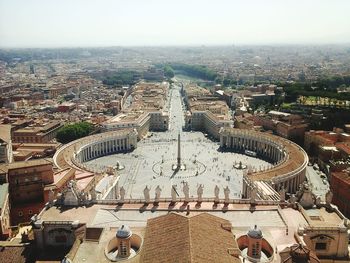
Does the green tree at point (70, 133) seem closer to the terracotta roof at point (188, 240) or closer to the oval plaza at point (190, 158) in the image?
the oval plaza at point (190, 158)

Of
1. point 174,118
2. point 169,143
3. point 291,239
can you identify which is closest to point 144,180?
point 169,143

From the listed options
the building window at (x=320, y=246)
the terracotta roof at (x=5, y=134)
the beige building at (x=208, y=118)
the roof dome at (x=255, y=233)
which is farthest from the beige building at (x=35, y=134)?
the building window at (x=320, y=246)

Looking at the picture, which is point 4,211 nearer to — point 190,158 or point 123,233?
point 123,233

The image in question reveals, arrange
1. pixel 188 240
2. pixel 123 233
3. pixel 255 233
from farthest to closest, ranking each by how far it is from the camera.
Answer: pixel 123 233
pixel 255 233
pixel 188 240

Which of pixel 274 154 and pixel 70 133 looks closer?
pixel 274 154

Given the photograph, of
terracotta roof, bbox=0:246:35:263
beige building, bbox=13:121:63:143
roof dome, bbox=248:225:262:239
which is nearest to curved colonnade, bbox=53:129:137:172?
beige building, bbox=13:121:63:143

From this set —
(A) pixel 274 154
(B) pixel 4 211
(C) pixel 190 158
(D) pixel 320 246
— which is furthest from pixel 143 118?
(D) pixel 320 246

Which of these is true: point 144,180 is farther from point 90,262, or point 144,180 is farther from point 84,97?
point 84,97
